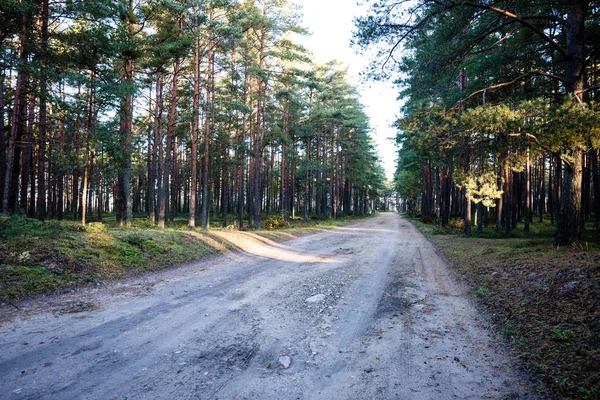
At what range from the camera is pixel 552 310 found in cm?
454

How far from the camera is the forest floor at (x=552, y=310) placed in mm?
3010

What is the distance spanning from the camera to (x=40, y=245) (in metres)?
7.21

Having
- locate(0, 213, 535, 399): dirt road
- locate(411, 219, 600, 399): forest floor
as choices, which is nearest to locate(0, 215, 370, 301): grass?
locate(0, 213, 535, 399): dirt road

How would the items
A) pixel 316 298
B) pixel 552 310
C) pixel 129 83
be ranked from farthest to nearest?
pixel 129 83 < pixel 316 298 < pixel 552 310

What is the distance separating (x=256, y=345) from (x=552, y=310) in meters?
4.57

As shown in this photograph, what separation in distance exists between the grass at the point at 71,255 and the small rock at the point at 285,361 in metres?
5.17

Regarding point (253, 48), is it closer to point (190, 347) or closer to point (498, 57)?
point (498, 57)

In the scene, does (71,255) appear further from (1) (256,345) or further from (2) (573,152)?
(2) (573,152)

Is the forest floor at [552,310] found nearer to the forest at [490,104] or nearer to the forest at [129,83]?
the forest at [490,104]

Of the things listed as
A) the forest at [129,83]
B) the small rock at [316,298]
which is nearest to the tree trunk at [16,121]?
the forest at [129,83]

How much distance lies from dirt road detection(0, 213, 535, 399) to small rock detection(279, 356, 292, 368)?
20mm

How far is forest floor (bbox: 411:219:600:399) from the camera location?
3.01 m

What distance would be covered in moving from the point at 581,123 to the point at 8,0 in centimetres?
1389

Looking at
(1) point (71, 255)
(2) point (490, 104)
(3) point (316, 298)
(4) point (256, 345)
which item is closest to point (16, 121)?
(1) point (71, 255)
